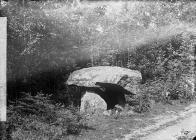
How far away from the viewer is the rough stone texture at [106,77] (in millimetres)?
14336

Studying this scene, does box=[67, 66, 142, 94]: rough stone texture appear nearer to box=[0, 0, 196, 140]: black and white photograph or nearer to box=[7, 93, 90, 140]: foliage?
box=[0, 0, 196, 140]: black and white photograph

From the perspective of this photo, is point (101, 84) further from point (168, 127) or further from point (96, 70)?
point (168, 127)

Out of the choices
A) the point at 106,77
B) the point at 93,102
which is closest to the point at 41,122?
the point at 93,102

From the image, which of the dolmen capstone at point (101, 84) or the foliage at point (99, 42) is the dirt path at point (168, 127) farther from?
the foliage at point (99, 42)

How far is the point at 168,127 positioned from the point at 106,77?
353 centimetres

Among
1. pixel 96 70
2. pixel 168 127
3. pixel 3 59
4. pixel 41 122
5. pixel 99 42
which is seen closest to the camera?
pixel 41 122

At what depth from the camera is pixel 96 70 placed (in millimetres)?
15039

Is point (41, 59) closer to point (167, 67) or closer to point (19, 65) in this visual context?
point (19, 65)

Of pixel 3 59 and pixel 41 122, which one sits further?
pixel 3 59

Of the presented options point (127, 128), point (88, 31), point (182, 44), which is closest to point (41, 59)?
point (88, 31)

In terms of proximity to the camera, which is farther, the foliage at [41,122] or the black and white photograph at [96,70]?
the black and white photograph at [96,70]

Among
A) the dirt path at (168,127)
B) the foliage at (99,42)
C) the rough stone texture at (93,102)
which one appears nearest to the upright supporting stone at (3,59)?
the foliage at (99,42)

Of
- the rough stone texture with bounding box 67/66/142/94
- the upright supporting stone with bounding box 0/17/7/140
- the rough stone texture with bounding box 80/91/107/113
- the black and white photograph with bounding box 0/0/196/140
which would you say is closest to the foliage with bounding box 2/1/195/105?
the black and white photograph with bounding box 0/0/196/140

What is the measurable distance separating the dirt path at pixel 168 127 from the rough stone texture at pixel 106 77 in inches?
75.9
